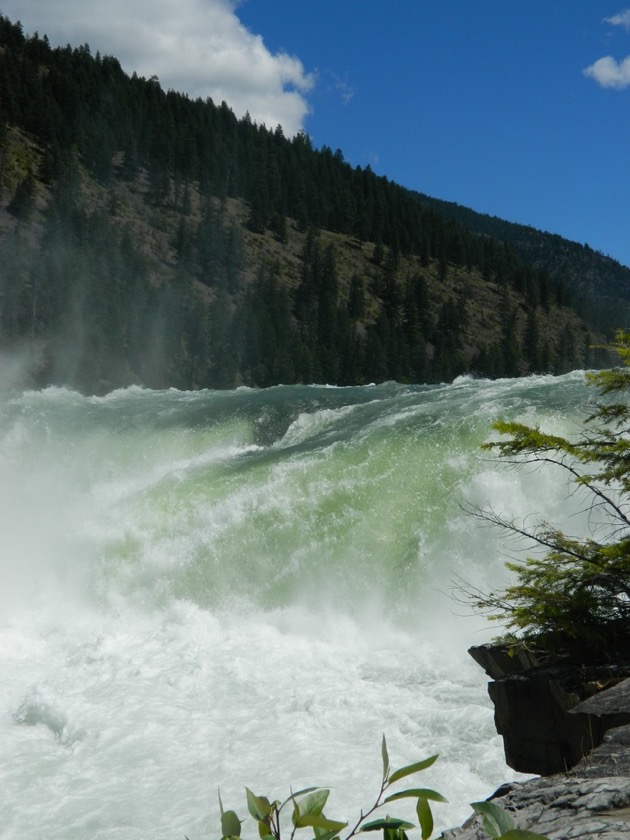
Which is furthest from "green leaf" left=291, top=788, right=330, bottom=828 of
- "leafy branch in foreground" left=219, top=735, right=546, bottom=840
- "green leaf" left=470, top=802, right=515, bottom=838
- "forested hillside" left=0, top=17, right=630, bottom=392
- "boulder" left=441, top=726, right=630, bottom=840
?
"forested hillside" left=0, top=17, right=630, bottom=392

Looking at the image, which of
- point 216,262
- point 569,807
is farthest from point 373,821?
point 216,262

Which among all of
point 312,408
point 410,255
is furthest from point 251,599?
point 410,255

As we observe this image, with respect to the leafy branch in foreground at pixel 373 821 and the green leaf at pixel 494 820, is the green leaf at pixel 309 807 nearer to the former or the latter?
the leafy branch in foreground at pixel 373 821

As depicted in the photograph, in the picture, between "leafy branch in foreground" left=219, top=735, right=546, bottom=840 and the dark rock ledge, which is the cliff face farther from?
"leafy branch in foreground" left=219, top=735, right=546, bottom=840

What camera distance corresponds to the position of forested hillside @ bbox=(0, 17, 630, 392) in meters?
71.8

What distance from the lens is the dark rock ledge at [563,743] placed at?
3.08m

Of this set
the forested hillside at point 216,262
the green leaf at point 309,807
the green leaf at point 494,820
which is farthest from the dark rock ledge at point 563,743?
the forested hillside at point 216,262

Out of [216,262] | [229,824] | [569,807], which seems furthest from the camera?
[216,262]

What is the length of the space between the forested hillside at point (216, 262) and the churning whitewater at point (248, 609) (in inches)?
1951

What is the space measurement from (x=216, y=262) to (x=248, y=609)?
249 feet

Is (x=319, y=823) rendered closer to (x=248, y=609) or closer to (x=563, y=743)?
(x=563, y=743)

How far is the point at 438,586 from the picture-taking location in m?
13.6

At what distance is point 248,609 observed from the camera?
45.9 feet

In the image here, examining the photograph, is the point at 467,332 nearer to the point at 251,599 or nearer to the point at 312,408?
the point at 312,408
